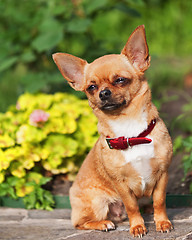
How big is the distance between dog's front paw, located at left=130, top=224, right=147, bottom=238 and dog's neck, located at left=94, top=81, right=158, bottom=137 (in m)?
0.64

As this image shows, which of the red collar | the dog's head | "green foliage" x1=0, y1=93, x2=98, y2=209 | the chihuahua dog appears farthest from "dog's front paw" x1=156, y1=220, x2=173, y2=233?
"green foliage" x1=0, y1=93, x2=98, y2=209

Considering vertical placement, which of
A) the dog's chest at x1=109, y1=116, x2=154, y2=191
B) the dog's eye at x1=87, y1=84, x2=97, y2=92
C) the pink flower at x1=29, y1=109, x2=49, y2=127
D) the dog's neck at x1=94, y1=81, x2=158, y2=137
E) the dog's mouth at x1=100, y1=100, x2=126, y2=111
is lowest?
the pink flower at x1=29, y1=109, x2=49, y2=127

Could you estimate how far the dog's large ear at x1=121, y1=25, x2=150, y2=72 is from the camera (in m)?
2.66

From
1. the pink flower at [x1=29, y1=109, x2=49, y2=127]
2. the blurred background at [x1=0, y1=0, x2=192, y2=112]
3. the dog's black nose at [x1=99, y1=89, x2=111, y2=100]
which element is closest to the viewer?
the dog's black nose at [x1=99, y1=89, x2=111, y2=100]

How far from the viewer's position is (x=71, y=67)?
9.62 feet

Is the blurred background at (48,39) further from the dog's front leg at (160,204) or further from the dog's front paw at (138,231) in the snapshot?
the dog's front paw at (138,231)

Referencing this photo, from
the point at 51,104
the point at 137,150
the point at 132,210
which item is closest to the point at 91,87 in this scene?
the point at 137,150

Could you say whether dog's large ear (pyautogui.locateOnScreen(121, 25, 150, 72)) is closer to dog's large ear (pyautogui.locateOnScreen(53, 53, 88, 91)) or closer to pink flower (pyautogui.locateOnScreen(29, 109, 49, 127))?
dog's large ear (pyautogui.locateOnScreen(53, 53, 88, 91))

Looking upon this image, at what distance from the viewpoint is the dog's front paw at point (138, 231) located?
8.79 ft

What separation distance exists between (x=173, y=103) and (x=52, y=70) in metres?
1.97

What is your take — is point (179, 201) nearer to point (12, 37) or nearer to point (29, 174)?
point (29, 174)

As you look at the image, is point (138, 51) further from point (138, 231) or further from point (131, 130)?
point (138, 231)

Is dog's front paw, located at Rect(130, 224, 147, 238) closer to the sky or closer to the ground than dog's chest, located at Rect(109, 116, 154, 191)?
closer to the ground

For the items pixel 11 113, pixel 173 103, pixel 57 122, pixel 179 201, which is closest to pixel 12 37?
pixel 11 113
